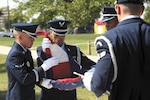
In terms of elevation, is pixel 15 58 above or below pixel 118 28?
below

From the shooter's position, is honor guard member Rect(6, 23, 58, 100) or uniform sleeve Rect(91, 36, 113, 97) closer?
uniform sleeve Rect(91, 36, 113, 97)

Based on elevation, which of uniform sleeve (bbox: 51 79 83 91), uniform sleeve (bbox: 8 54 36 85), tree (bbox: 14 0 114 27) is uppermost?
uniform sleeve (bbox: 8 54 36 85)

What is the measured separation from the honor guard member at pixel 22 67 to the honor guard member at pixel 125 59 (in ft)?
4.27

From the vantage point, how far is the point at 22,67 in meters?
3.96

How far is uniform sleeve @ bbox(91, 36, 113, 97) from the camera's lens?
2.63 meters

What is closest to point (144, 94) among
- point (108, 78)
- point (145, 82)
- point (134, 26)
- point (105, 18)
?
point (145, 82)

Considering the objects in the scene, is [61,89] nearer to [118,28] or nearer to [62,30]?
[62,30]

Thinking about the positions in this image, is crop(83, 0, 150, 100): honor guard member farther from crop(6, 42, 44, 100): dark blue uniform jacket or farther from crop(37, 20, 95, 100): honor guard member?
crop(37, 20, 95, 100): honor guard member

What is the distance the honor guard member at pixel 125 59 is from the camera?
104 inches

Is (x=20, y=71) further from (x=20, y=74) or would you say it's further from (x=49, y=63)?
(x=49, y=63)

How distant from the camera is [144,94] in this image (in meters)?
2.75

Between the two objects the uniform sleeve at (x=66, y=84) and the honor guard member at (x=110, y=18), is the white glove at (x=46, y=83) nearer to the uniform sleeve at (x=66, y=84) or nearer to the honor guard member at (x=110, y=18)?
the uniform sleeve at (x=66, y=84)

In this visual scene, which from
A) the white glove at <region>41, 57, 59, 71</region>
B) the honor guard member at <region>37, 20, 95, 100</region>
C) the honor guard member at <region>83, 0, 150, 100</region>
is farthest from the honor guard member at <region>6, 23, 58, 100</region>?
the honor guard member at <region>83, 0, 150, 100</region>

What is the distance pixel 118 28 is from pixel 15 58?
1552 millimetres
